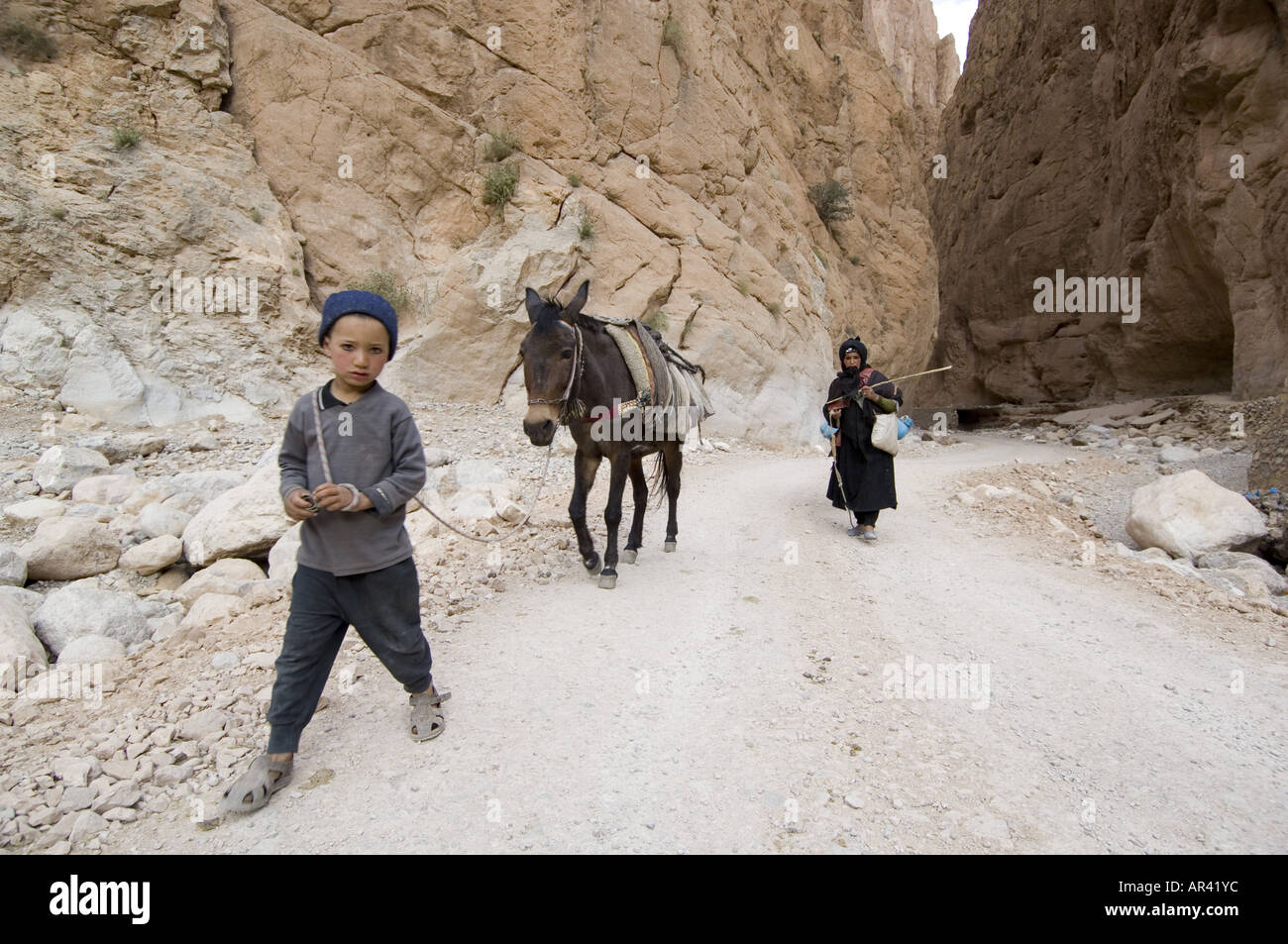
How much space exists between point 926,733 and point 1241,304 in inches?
705

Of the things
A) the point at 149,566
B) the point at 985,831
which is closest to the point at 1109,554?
the point at 985,831

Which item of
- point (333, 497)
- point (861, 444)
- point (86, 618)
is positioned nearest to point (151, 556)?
point (86, 618)

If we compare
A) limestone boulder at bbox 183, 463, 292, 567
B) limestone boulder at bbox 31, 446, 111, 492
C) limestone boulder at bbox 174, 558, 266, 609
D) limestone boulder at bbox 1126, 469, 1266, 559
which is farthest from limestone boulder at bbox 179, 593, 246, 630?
limestone boulder at bbox 1126, 469, 1266, 559

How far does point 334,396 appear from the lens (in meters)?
2.47

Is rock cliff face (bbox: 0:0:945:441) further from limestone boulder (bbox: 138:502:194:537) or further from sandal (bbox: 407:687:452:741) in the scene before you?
sandal (bbox: 407:687:452:741)

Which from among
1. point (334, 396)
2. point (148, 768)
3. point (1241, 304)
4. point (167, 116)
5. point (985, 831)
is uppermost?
point (167, 116)

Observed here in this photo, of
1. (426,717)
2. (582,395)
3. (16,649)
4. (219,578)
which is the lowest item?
(426,717)

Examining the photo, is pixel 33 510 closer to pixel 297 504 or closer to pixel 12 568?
Answer: pixel 12 568

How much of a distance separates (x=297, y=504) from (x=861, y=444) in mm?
5353

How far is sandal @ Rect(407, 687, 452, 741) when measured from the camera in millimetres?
2600

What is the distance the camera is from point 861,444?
6.22m

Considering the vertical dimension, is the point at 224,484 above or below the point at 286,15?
below

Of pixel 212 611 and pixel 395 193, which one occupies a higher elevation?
pixel 395 193

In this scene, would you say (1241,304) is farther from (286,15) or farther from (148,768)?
(286,15)
